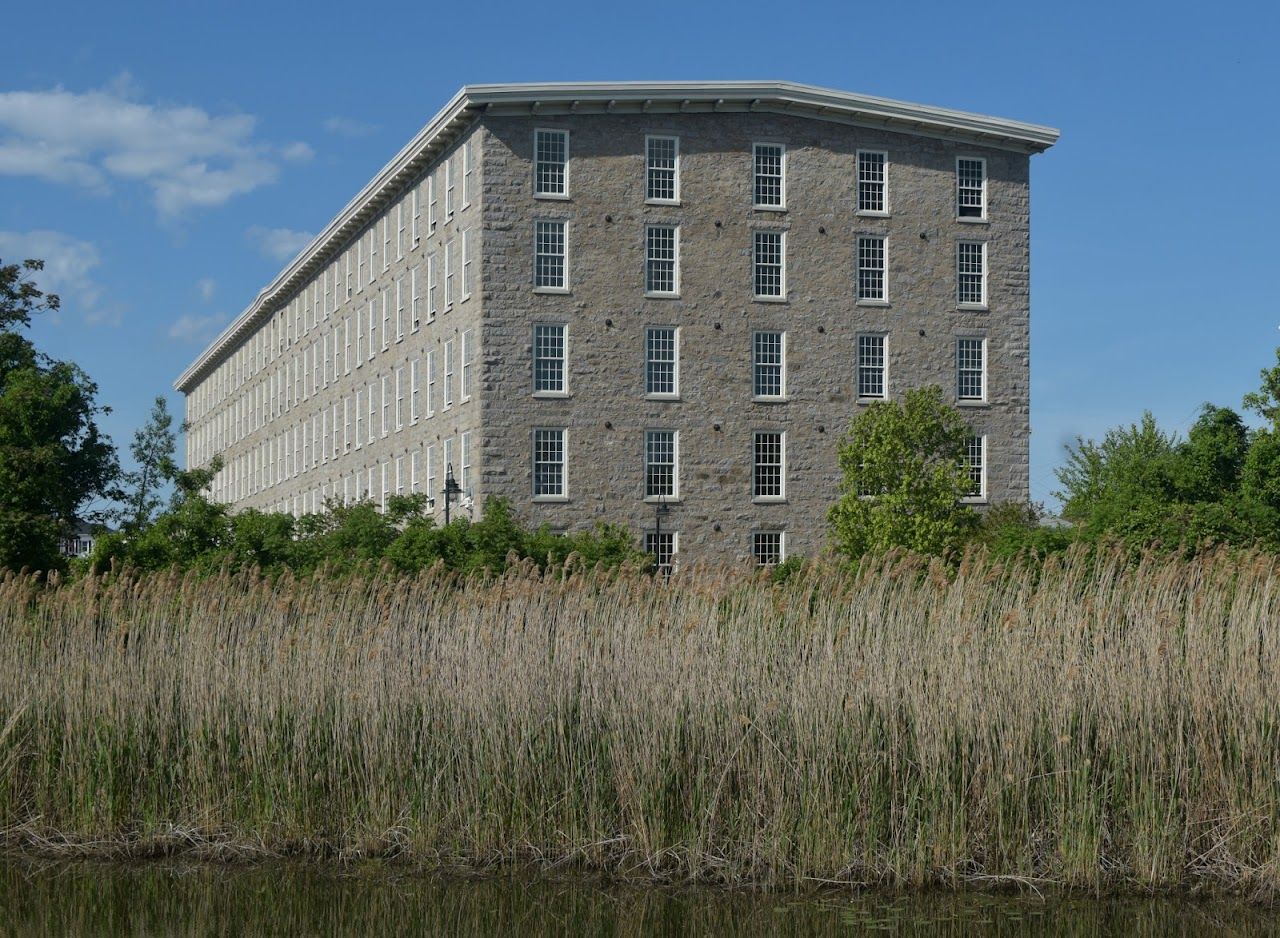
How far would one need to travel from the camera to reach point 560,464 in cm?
4969

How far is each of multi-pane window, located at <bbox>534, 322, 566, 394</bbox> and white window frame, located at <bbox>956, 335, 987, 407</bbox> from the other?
12.8m

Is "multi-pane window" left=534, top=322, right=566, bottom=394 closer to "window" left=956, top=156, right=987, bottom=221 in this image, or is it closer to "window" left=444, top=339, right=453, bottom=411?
"window" left=444, top=339, right=453, bottom=411

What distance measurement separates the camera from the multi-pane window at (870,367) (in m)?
52.7

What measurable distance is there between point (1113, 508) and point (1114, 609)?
17.6m

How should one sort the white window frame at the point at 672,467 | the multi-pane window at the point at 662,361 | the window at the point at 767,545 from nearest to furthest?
the white window frame at the point at 672,467
the window at the point at 767,545
the multi-pane window at the point at 662,361

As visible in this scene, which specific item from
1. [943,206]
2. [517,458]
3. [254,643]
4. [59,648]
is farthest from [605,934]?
[943,206]

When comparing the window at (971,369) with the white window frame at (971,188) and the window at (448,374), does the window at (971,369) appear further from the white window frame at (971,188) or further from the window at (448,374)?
the window at (448,374)

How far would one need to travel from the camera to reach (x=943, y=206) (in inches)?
2127

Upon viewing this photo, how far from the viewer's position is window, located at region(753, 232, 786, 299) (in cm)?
5212

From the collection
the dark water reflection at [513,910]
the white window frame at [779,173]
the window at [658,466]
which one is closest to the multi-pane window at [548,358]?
the window at [658,466]

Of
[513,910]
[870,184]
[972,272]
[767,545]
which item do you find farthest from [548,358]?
[513,910]

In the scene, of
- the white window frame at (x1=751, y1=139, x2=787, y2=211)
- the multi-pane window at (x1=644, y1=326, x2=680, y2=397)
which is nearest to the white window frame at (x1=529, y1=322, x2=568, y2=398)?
the multi-pane window at (x1=644, y1=326, x2=680, y2=397)

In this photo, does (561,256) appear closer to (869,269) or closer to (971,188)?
(869,269)

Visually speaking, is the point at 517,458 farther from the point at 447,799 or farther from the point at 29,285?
the point at 447,799
